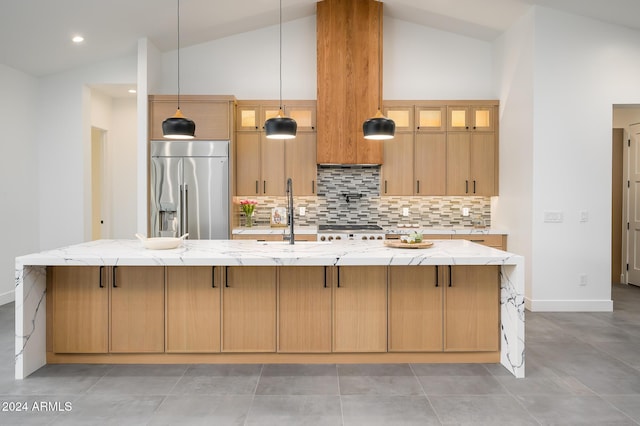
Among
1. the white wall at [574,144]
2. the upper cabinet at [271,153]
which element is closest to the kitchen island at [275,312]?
the white wall at [574,144]

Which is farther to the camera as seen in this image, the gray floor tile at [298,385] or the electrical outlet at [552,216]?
the electrical outlet at [552,216]

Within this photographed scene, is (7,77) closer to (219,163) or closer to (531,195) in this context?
(219,163)

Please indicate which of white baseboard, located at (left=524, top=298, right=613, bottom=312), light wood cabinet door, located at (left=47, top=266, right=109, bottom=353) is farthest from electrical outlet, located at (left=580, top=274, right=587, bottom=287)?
light wood cabinet door, located at (left=47, top=266, right=109, bottom=353)

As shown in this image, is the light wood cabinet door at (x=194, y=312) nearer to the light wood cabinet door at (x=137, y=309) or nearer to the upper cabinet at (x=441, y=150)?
the light wood cabinet door at (x=137, y=309)

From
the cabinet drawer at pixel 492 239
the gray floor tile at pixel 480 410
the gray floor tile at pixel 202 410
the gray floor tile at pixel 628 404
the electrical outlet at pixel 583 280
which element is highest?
the cabinet drawer at pixel 492 239

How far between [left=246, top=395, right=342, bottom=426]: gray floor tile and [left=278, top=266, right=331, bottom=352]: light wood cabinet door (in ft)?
2.02

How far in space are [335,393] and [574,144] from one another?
4.21 meters

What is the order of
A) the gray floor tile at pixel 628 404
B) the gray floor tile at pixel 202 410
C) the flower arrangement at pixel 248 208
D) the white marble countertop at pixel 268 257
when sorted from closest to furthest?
the gray floor tile at pixel 202 410
the gray floor tile at pixel 628 404
the white marble countertop at pixel 268 257
the flower arrangement at pixel 248 208

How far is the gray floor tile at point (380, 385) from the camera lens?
3.07m

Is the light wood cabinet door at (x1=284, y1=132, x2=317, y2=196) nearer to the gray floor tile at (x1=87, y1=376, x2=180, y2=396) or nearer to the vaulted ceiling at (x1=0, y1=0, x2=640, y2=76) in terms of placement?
the vaulted ceiling at (x1=0, y1=0, x2=640, y2=76)

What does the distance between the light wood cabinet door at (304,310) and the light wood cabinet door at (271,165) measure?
9.24 feet

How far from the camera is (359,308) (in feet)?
11.8

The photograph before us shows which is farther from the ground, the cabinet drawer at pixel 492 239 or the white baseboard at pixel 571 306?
the cabinet drawer at pixel 492 239

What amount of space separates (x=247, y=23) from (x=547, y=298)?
5244 mm
